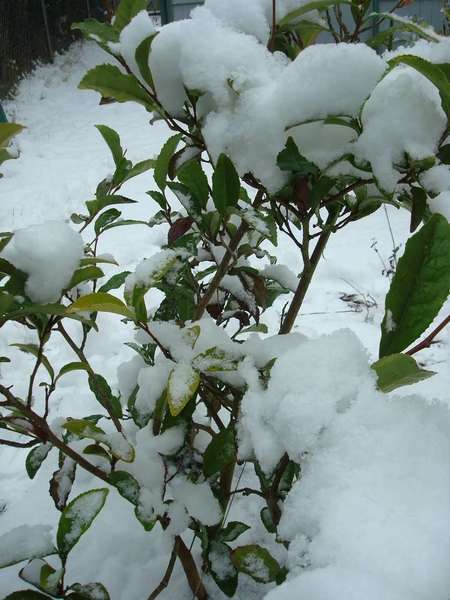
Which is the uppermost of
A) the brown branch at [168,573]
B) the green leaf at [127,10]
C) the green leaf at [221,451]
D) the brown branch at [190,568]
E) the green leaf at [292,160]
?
the green leaf at [127,10]

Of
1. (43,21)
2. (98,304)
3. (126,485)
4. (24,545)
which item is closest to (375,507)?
(98,304)

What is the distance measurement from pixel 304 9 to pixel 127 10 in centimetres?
26

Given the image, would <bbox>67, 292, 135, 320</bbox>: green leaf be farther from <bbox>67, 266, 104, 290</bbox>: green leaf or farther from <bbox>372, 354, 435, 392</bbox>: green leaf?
<bbox>372, 354, 435, 392</bbox>: green leaf

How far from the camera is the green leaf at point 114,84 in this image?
2.21 feet

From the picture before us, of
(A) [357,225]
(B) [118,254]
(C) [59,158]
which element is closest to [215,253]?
(B) [118,254]

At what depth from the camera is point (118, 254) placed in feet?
9.43

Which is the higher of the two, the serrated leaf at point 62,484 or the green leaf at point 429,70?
the green leaf at point 429,70

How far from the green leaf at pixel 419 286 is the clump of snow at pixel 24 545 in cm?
54

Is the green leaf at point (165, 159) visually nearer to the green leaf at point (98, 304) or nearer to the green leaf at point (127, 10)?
the green leaf at point (127, 10)

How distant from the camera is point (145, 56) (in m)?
0.64

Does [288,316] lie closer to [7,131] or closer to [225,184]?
[225,184]

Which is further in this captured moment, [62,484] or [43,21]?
[43,21]

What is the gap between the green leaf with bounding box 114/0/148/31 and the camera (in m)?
0.75

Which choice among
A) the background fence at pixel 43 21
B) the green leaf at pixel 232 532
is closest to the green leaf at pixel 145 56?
the green leaf at pixel 232 532
